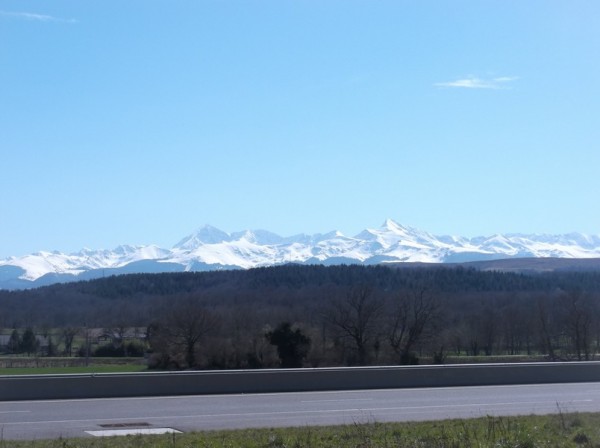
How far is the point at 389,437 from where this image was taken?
14219mm

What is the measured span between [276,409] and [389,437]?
25.0 feet

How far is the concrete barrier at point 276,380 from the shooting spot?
24.8 m

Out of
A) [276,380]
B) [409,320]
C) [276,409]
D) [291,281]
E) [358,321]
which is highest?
[276,409]

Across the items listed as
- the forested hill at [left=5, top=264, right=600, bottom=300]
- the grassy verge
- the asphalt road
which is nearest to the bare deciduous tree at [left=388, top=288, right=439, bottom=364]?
the asphalt road

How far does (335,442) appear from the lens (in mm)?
13852

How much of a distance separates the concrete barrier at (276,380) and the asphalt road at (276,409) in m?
0.87

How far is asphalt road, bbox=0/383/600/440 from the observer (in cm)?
1827

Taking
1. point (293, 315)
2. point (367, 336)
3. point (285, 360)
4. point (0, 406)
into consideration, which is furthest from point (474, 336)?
point (0, 406)

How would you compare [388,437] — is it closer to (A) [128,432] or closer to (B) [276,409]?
(A) [128,432]

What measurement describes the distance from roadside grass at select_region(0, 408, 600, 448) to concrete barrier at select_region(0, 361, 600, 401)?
401 inches

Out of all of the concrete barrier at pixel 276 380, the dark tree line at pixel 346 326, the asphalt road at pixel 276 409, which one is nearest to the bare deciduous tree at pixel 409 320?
the dark tree line at pixel 346 326

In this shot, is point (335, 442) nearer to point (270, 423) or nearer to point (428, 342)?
point (270, 423)

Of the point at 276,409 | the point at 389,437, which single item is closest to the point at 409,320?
the point at 276,409

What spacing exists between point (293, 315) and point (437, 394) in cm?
5426
